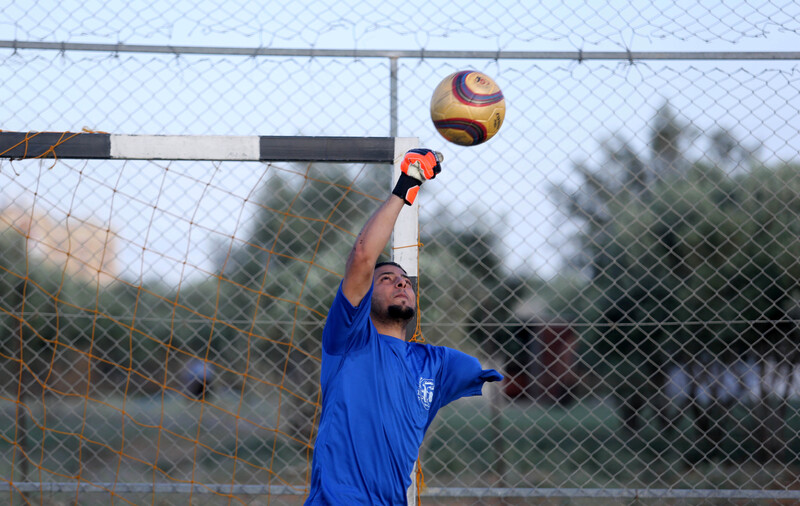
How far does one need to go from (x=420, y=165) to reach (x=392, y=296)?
637 mm

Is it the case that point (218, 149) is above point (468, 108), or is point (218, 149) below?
below

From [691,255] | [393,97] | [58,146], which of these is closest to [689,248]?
[691,255]

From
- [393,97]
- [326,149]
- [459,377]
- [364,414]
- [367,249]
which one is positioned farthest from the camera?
[393,97]

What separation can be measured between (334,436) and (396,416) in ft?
0.86

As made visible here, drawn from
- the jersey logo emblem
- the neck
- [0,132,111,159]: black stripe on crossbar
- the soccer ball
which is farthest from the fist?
[0,132,111,159]: black stripe on crossbar

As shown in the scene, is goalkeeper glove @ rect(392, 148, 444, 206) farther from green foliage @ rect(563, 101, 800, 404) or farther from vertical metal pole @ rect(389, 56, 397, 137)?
green foliage @ rect(563, 101, 800, 404)

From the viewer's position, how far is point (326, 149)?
10.3 feet

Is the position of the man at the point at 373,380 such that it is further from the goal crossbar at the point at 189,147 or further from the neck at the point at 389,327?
the goal crossbar at the point at 189,147

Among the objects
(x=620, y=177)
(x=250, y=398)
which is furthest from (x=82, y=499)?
(x=620, y=177)

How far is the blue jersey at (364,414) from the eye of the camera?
7.89ft

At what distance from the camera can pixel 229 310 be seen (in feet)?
23.2

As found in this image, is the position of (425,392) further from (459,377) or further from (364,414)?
(364,414)

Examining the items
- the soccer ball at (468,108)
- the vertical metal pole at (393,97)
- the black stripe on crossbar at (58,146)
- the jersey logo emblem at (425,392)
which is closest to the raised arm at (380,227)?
the soccer ball at (468,108)

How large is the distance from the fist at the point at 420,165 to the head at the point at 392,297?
547 millimetres
